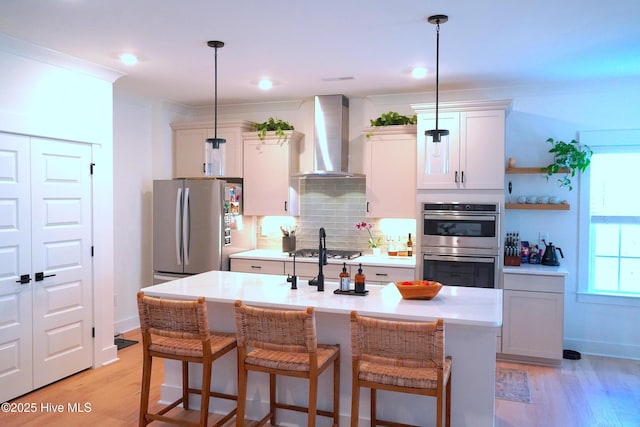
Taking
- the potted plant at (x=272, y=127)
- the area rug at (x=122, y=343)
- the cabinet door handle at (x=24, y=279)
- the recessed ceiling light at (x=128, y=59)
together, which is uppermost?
the recessed ceiling light at (x=128, y=59)

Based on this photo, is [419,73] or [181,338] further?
[419,73]

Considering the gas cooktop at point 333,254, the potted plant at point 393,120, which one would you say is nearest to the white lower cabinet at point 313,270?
the gas cooktop at point 333,254

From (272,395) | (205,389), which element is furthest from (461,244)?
(205,389)

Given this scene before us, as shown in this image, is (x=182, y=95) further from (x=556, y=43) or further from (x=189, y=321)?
(x=556, y=43)

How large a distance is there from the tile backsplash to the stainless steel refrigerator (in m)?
0.81

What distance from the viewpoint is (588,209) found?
483cm

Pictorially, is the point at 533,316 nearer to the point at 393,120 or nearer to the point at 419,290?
the point at 419,290

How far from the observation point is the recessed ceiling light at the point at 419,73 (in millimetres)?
4341

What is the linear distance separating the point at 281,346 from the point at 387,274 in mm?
2341

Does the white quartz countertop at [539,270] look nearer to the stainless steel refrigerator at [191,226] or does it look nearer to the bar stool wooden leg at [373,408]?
the bar stool wooden leg at [373,408]

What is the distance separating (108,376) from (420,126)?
3.64 metres

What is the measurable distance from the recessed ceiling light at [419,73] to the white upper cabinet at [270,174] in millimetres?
1581

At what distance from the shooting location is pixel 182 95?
555cm

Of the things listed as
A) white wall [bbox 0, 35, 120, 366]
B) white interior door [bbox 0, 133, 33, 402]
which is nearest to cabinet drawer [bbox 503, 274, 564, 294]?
white wall [bbox 0, 35, 120, 366]
